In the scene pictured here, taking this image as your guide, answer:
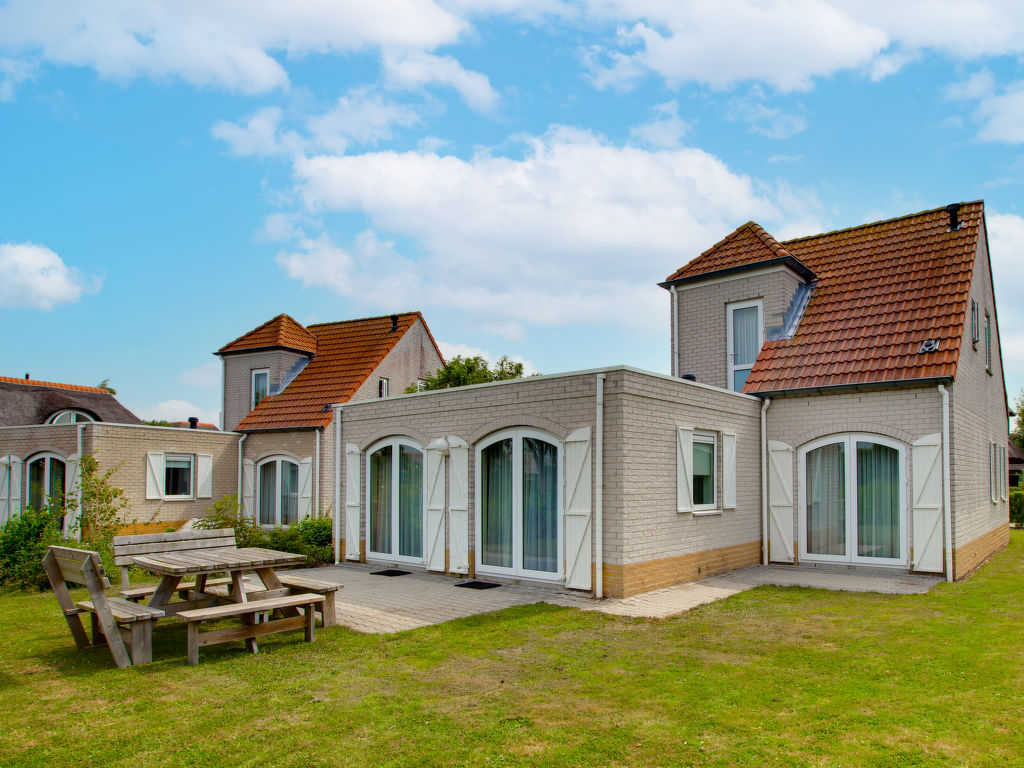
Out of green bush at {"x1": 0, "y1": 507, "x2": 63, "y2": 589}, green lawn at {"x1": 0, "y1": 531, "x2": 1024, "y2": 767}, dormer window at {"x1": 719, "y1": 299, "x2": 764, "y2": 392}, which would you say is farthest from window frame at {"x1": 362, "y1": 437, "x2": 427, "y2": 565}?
dormer window at {"x1": 719, "y1": 299, "x2": 764, "y2": 392}

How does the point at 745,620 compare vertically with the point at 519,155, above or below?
below

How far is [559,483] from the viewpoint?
10.8 m

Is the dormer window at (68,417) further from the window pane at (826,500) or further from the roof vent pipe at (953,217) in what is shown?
the roof vent pipe at (953,217)

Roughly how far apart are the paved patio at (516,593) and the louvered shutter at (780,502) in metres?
0.39

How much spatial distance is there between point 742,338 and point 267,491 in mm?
13910

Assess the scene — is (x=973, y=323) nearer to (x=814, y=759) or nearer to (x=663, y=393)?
(x=663, y=393)

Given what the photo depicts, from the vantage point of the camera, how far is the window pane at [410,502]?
13.2m

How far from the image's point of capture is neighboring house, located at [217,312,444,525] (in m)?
19.8

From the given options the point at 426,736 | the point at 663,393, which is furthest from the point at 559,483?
the point at 426,736

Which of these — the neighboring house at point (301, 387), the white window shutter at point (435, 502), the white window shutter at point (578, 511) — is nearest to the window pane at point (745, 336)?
the white window shutter at point (578, 511)

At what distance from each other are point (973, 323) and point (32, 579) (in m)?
17.7

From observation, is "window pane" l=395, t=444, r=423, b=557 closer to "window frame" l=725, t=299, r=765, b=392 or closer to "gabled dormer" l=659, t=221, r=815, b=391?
"gabled dormer" l=659, t=221, r=815, b=391

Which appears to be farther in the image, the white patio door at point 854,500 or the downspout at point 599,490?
the white patio door at point 854,500

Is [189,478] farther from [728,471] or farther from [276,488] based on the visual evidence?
[728,471]
